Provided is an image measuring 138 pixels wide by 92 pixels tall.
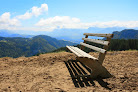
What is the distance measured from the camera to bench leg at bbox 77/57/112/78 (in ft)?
13.0

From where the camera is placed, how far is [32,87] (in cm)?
374

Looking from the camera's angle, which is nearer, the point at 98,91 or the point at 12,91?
the point at 98,91

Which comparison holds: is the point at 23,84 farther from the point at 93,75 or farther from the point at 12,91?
the point at 93,75

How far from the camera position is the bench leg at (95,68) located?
3.95 meters

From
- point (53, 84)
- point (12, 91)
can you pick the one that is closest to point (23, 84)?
point (12, 91)

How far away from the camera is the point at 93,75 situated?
4172 millimetres

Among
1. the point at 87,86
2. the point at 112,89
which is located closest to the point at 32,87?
the point at 87,86

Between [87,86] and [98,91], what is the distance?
1.56 feet

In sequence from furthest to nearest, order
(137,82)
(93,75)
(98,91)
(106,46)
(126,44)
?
(126,44), (93,75), (106,46), (137,82), (98,91)

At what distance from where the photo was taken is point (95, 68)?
13.3 ft

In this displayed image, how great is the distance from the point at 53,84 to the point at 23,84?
1.12 metres

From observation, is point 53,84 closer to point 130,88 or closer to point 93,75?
point 93,75

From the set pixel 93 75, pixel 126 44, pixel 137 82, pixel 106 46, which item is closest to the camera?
pixel 137 82

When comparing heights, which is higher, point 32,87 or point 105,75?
point 105,75
